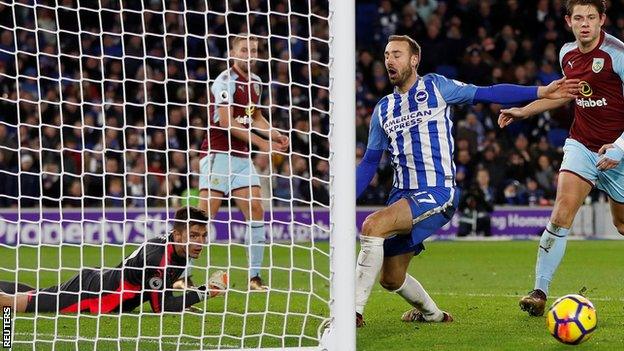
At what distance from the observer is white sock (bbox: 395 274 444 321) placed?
7.15m

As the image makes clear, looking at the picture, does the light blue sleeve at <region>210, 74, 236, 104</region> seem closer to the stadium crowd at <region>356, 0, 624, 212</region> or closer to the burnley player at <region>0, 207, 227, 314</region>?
the burnley player at <region>0, 207, 227, 314</region>

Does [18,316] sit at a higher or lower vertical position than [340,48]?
lower

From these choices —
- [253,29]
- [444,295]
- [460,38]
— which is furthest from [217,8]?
[444,295]

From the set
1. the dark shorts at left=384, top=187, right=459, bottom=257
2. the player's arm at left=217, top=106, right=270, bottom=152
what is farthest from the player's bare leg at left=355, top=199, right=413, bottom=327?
the player's arm at left=217, top=106, right=270, bottom=152

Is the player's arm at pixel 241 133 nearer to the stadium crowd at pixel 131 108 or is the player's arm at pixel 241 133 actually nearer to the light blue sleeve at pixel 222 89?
the light blue sleeve at pixel 222 89

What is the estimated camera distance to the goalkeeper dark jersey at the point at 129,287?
24.5 feet

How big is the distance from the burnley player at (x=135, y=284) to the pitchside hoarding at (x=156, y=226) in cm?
762

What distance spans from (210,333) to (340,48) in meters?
2.16

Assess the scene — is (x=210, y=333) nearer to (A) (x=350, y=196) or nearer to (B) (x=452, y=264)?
(A) (x=350, y=196)

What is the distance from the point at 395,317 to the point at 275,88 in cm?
1164

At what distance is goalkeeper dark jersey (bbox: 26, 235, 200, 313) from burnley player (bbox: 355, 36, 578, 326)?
1397mm

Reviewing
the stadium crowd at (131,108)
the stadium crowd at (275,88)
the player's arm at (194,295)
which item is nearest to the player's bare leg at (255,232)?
the player's arm at (194,295)

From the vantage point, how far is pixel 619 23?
22.0 meters

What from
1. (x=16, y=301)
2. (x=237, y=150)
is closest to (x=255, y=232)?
(x=237, y=150)
